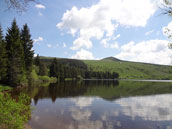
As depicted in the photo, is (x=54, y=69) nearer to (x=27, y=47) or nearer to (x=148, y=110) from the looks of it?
(x=27, y=47)

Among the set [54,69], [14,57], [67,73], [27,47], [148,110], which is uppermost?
[27,47]

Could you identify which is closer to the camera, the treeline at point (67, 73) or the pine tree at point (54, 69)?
the pine tree at point (54, 69)

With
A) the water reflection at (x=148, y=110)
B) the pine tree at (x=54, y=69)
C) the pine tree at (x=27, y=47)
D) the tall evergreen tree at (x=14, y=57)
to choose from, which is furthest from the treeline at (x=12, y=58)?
the pine tree at (x=54, y=69)

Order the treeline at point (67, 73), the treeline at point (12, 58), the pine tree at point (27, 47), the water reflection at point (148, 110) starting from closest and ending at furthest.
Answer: the water reflection at point (148, 110) < the treeline at point (12, 58) < the pine tree at point (27, 47) < the treeline at point (67, 73)

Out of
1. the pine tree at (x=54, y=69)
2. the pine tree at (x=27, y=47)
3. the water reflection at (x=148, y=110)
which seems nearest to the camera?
the water reflection at (x=148, y=110)

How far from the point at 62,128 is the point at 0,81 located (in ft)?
89.6

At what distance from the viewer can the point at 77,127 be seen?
1141 cm

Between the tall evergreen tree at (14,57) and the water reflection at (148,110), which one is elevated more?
the tall evergreen tree at (14,57)

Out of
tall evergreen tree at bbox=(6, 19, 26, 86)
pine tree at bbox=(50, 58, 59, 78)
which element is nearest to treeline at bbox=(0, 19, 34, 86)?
tall evergreen tree at bbox=(6, 19, 26, 86)

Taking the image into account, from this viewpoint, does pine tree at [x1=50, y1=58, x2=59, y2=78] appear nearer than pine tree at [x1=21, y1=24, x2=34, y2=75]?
No

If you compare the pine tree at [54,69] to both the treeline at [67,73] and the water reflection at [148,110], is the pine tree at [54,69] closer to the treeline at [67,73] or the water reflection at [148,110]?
the treeline at [67,73]

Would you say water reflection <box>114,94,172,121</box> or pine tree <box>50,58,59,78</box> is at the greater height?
pine tree <box>50,58,59,78</box>

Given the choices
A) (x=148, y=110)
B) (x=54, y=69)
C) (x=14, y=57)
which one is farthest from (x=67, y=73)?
(x=148, y=110)

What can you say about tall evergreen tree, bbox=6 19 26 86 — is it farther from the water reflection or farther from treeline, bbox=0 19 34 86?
the water reflection
